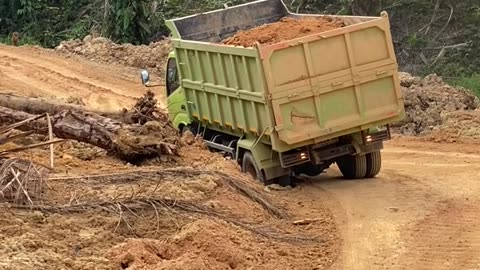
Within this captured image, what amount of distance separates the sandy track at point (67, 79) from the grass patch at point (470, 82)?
319 inches

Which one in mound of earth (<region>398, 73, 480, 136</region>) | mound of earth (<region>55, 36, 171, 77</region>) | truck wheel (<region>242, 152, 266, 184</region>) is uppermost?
mound of earth (<region>55, 36, 171, 77</region>)

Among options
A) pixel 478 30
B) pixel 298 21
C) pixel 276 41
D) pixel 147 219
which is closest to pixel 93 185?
pixel 147 219

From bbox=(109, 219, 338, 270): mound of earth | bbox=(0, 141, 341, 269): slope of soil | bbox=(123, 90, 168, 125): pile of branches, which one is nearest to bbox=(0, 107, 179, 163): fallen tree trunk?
bbox=(123, 90, 168, 125): pile of branches

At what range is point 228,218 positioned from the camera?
36.0ft

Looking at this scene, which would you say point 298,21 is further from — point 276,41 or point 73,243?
point 73,243

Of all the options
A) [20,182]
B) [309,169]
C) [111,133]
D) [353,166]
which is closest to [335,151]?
[353,166]

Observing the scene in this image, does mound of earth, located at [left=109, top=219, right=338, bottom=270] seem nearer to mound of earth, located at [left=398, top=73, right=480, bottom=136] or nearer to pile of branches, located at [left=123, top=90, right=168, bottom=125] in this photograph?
pile of branches, located at [left=123, top=90, right=168, bottom=125]

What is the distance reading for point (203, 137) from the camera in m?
16.8

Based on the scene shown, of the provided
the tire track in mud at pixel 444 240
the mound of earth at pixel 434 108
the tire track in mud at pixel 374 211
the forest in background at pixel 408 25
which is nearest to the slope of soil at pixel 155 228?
the tire track in mud at pixel 374 211

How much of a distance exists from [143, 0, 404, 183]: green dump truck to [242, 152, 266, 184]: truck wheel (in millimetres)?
17

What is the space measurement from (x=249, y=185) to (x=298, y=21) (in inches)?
147

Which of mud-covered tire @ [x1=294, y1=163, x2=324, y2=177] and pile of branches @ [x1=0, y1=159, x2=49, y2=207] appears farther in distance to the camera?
mud-covered tire @ [x1=294, y1=163, x2=324, y2=177]

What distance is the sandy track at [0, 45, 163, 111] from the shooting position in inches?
986

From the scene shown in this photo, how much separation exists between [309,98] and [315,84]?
21cm
